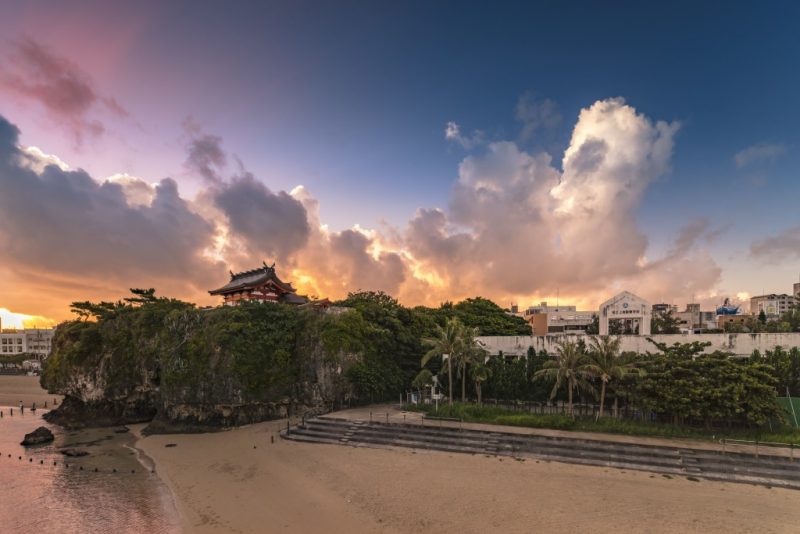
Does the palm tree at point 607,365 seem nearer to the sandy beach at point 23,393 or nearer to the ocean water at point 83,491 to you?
the ocean water at point 83,491

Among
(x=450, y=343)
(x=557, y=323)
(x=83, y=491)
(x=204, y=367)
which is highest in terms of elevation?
(x=557, y=323)

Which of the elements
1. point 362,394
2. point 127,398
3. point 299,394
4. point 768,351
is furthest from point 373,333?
point 768,351

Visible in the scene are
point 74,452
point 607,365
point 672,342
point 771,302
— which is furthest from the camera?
point 771,302

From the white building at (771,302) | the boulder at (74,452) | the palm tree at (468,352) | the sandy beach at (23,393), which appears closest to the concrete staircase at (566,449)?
the palm tree at (468,352)

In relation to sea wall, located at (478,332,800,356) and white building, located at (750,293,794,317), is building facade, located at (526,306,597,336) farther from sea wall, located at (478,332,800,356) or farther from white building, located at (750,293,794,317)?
white building, located at (750,293,794,317)

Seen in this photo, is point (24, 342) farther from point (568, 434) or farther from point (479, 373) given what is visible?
point (568, 434)

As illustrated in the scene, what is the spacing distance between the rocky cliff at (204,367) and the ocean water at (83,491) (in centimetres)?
630

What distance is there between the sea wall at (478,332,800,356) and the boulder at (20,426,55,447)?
1467 inches

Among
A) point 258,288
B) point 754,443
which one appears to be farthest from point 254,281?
point 754,443

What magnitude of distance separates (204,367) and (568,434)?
29.5 metres

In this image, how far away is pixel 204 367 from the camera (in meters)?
36.8

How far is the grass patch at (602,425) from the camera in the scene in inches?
956

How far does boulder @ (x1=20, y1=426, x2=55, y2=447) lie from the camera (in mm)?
33188

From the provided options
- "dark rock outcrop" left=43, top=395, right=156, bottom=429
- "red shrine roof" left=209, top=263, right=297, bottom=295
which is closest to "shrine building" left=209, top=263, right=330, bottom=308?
"red shrine roof" left=209, top=263, right=297, bottom=295
